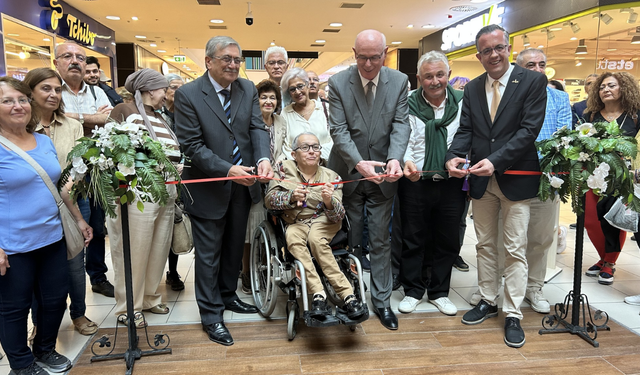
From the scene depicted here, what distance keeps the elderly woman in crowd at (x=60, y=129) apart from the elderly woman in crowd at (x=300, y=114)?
159 cm

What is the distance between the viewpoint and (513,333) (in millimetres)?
2961

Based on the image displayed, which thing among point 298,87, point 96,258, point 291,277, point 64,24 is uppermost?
point 64,24

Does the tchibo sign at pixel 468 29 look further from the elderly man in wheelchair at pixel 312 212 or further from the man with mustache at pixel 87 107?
the man with mustache at pixel 87 107

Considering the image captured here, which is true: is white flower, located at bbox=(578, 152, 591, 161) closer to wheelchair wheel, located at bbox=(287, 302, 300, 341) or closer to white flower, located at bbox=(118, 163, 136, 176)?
wheelchair wheel, located at bbox=(287, 302, 300, 341)

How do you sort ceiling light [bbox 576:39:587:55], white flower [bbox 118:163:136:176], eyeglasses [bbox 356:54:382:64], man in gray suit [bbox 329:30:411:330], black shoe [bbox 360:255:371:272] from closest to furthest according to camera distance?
white flower [bbox 118:163:136:176] → eyeglasses [bbox 356:54:382:64] → man in gray suit [bbox 329:30:411:330] → black shoe [bbox 360:255:371:272] → ceiling light [bbox 576:39:587:55]

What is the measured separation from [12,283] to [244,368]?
1311 mm

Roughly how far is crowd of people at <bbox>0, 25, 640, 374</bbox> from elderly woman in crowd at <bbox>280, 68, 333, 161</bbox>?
36 centimetres

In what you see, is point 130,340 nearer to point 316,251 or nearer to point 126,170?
point 126,170

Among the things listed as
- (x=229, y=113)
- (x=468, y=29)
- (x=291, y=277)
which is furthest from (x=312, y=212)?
(x=468, y=29)

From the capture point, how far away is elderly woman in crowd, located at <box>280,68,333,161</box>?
3.86 metres

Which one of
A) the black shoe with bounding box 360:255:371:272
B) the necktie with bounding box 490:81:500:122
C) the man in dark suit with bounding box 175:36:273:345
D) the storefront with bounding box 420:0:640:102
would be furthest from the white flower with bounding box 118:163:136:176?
the storefront with bounding box 420:0:640:102

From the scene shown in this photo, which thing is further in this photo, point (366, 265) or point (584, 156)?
point (366, 265)

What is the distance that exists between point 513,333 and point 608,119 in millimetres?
2354

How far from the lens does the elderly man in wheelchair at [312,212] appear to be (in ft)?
9.68
